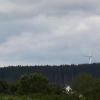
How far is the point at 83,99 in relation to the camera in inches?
1863

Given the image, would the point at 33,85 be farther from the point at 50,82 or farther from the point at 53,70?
the point at 53,70

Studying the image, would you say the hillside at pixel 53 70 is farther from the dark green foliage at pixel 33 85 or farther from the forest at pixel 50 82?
the dark green foliage at pixel 33 85

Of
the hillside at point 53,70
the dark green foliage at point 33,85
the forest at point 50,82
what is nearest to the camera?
the forest at point 50,82

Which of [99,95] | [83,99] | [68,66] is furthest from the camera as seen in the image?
[68,66]

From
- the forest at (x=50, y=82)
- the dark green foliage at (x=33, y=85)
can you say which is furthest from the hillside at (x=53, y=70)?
the dark green foliage at (x=33, y=85)

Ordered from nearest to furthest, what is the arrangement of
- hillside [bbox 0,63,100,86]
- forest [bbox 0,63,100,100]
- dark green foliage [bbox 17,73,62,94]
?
forest [bbox 0,63,100,100] < dark green foliage [bbox 17,73,62,94] < hillside [bbox 0,63,100,86]

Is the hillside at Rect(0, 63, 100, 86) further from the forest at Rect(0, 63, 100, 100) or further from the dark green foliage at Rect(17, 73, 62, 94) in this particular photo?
the dark green foliage at Rect(17, 73, 62, 94)

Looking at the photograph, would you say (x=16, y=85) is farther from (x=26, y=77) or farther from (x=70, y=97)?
(x=70, y=97)

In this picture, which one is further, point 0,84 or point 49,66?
point 49,66

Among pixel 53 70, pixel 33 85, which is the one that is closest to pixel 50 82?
pixel 33 85

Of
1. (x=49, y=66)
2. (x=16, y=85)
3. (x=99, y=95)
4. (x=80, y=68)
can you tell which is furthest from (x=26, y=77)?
(x=49, y=66)

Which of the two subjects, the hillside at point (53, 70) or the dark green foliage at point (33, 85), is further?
the hillside at point (53, 70)

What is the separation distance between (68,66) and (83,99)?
3999 inches

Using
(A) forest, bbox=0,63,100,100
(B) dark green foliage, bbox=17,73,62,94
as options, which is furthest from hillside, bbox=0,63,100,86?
(B) dark green foliage, bbox=17,73,62,94
